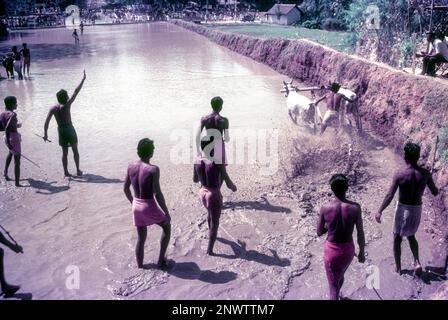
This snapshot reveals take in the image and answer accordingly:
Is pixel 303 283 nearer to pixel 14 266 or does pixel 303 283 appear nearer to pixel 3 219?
pixel 14 266

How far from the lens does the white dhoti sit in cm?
455

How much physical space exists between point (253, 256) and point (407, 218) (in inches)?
81.2

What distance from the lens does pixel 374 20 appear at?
1572cm

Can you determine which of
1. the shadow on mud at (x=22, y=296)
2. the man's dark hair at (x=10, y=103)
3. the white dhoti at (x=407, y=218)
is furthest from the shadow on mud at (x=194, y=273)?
the man's dark hair at (x=10, y=103)

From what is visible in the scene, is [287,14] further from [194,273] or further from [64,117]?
[194,273]

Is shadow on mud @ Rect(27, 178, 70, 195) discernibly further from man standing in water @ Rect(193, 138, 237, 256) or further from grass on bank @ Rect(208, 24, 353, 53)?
grass on bank @ Rect(208, 24, 353, 53)

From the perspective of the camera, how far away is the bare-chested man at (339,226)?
3883mm

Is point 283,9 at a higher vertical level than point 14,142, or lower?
higher

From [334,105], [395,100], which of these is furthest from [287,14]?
[334,105]

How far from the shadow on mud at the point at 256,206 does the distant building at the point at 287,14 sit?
5333 centimetres

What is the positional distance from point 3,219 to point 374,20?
14.8 m

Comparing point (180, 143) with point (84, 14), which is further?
point (84, 14)

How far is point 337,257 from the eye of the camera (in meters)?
3.96

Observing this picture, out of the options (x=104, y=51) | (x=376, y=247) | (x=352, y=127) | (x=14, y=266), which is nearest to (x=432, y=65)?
(x=352, y=127)
